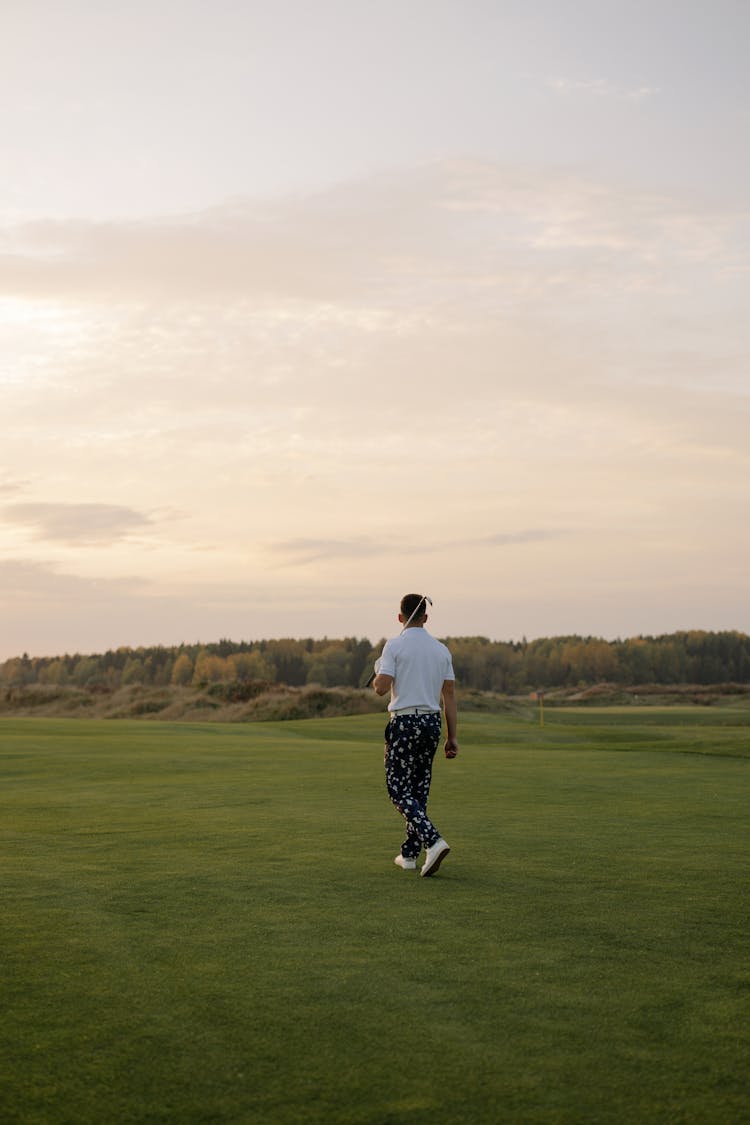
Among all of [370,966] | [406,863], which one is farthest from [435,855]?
[370,966]

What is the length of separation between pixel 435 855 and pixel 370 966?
3098mm

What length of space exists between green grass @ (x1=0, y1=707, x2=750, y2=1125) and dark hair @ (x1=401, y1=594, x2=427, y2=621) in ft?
7.73

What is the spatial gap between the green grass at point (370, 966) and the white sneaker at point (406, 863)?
0.27 m

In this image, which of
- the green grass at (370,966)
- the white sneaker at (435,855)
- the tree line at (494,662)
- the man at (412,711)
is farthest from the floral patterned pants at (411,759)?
the tree line at (494,662)

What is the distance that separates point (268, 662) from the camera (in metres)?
151

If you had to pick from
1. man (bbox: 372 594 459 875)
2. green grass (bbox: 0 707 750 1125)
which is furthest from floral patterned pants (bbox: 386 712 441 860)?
green grass (bbox: 0 707 750 1125)

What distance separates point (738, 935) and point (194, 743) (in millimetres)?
23354

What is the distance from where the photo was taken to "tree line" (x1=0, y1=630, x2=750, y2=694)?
139 metres

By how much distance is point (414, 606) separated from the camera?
10812 millimetres

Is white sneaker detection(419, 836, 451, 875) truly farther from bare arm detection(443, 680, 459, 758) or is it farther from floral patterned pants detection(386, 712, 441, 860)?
bare arm detection(443, 680, 459, 758)

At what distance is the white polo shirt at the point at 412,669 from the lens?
10672 mm

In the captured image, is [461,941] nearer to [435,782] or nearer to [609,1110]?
[609,1110]

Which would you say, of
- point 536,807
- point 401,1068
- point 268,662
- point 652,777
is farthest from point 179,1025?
point 268,662

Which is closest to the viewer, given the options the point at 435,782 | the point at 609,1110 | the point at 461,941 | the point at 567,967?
the point at 609,1110
